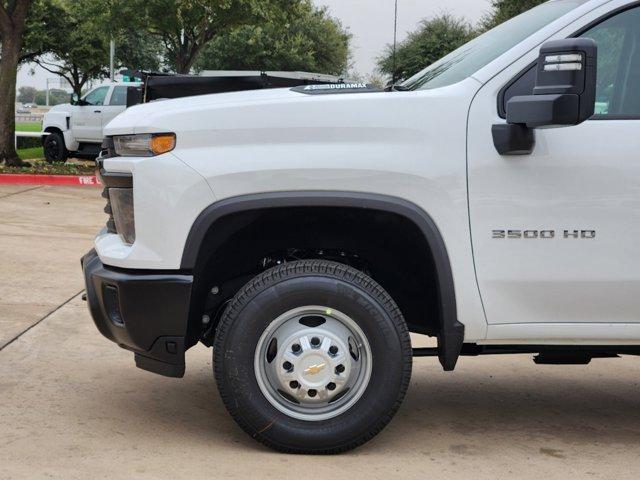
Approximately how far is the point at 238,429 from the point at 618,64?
2.36m

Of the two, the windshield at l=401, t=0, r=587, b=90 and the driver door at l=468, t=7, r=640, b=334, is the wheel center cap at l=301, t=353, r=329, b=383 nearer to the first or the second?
the driver door at l=468, t=7, r=640, b=334

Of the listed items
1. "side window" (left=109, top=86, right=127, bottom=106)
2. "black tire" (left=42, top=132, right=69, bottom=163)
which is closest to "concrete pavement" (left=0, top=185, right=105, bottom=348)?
"side window" (left=109, top=86, right=127, bottom=106)

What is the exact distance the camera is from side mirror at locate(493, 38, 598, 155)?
3.79 m

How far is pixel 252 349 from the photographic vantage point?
4199 millimetres

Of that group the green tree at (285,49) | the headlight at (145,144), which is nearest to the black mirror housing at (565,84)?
the headlight at (145,144)

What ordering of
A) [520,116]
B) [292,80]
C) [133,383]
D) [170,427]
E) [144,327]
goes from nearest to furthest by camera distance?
1. [520,116]
2. [144,327]
3. [170,427]
4. [133,383]
5. [292,80]

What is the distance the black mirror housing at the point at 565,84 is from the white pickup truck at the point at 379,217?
7.1 inches

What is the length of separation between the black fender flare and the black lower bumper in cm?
13

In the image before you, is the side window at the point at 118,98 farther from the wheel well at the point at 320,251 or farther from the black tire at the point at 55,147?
the wheel well at the point at 320,251

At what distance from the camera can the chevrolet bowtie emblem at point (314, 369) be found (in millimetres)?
4188

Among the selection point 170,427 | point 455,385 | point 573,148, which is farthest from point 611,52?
point 170,427

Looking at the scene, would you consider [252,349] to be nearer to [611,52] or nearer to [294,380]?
[294,380]

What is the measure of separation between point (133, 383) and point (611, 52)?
9.93 feet

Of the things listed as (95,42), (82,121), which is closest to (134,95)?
(82,121)
